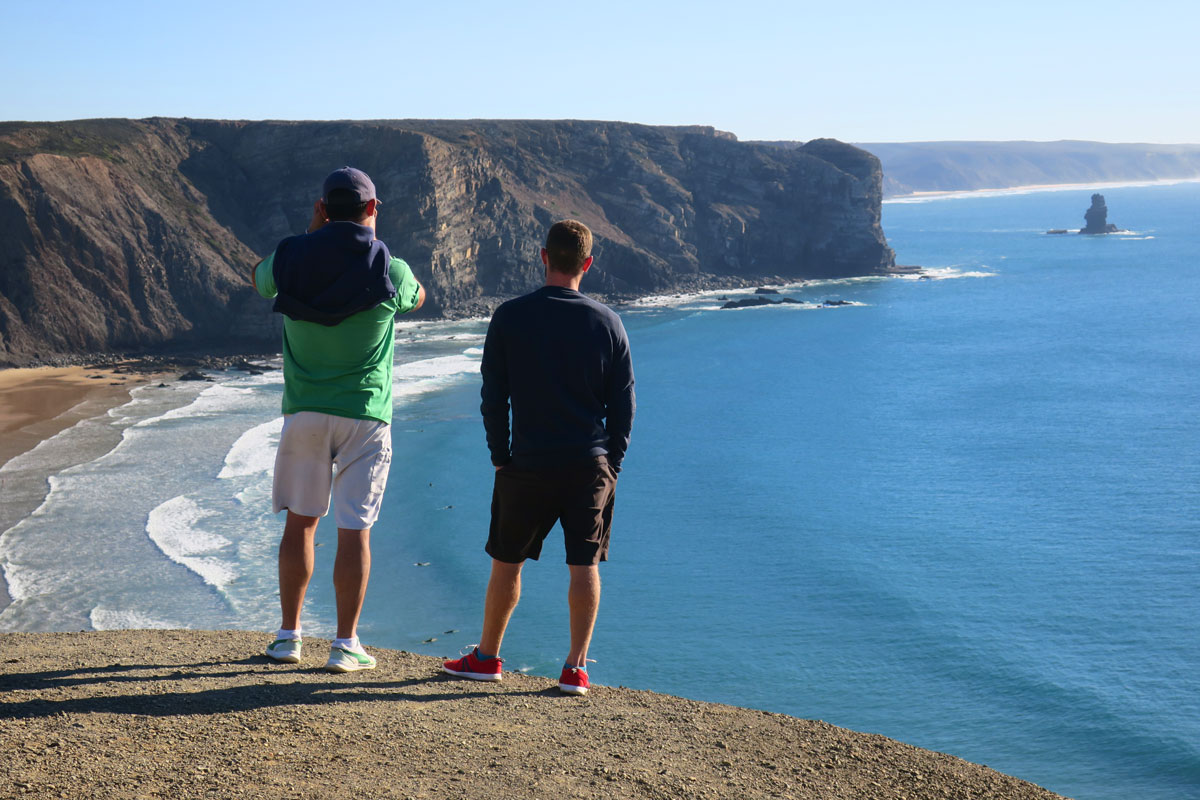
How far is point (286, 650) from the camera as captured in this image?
553 cm

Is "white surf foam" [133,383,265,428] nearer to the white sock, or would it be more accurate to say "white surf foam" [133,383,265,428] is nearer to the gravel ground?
the gravel ground

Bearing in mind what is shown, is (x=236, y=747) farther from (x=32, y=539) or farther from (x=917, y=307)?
(x=917, y=307)

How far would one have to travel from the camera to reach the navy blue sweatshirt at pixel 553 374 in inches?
191

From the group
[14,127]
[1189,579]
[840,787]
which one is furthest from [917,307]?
[840,787]

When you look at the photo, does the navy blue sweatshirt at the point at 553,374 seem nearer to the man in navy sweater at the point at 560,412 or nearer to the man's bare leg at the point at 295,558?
the man in navy sweater at the point at 560,412

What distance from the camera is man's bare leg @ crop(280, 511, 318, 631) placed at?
16.8ft

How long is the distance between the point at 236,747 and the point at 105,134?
71.3 m

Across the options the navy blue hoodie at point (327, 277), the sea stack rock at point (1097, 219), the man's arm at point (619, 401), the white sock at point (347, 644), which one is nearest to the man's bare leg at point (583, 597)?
the man's arm at point (619, 401)

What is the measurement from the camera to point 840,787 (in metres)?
4.71

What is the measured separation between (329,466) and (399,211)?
222 ft

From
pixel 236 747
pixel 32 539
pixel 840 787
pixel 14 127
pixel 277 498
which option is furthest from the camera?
pixel 14 127

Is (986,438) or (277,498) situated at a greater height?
(277,498)

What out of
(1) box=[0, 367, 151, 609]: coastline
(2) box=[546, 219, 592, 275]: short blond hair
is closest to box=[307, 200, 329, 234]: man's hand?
(2) box=[546, 219, 592, 275]: short blond hair

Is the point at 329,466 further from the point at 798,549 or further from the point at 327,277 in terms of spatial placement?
the point at 798,549
